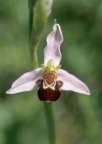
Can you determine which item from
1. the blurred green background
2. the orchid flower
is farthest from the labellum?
the blurred green background

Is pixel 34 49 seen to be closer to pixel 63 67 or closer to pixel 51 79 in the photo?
pixel 51 79

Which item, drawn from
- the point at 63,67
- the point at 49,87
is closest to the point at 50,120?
the point at 49,87

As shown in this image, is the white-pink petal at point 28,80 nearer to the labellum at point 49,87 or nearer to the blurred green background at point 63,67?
the labellum at point 49,87

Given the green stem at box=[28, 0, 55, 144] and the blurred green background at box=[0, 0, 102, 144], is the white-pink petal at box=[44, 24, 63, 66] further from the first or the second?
the blurred green background at box=[0, 0, 102, 144]

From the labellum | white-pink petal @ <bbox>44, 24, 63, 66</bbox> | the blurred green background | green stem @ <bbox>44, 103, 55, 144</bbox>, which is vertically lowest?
green stem @ <bbox>44, 103, 55, 144</bbox>

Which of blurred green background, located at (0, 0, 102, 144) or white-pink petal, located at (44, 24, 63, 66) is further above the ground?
blurred green background, located at (0, 0, 102, 144)

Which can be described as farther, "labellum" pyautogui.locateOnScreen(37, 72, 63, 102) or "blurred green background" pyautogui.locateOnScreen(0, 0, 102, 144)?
"blurred green background" pyautogui.locateOnScreen(0, 0, 102, 144)

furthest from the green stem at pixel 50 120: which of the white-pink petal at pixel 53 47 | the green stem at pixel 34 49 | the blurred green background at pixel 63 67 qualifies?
the blurred green background at pixel 63 67

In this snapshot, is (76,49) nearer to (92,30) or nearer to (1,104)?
(92,30)
